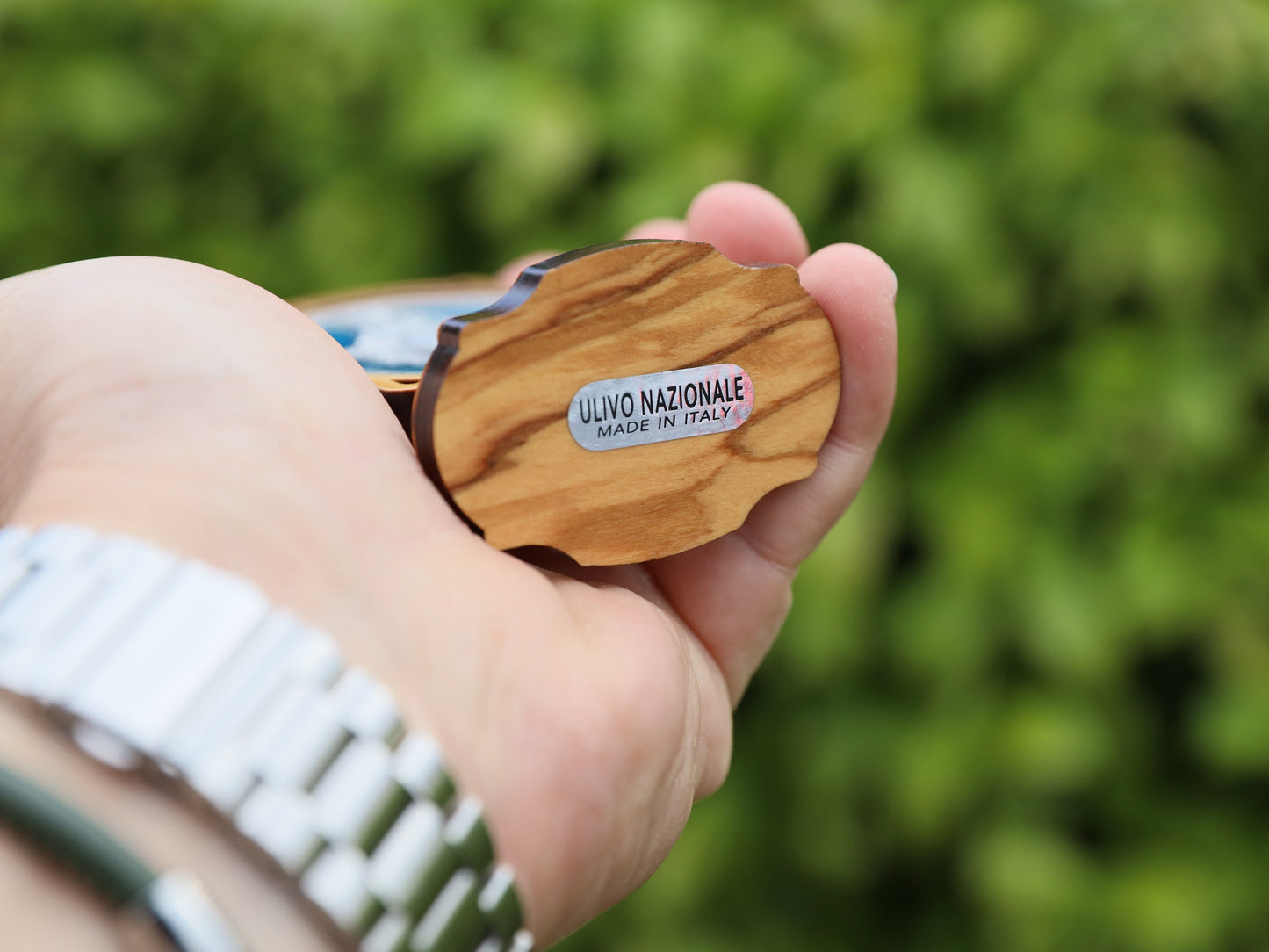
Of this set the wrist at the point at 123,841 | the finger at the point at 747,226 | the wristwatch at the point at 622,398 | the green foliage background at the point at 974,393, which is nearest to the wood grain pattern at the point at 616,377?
the wristwatch at the point at 622,398

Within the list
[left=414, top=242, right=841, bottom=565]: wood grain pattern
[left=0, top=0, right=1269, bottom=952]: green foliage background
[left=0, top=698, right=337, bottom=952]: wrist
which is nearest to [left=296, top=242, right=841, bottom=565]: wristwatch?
[left=414, top=242, right=841, bottom=565]: wood grain pattern

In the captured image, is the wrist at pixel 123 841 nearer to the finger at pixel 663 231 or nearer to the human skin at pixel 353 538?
the human skin at pixel 353 538

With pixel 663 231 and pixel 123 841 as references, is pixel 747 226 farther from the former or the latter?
pixel 123 841

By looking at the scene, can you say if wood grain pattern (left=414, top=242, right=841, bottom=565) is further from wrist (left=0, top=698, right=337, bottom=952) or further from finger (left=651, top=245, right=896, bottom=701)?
wrist (left=0, top=698, right=337, bottom=952)

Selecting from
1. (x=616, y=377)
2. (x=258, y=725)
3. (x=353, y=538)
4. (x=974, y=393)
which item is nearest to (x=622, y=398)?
(x=616, y=377)

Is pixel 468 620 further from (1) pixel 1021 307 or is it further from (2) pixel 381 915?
(1) pixel 1021 307
